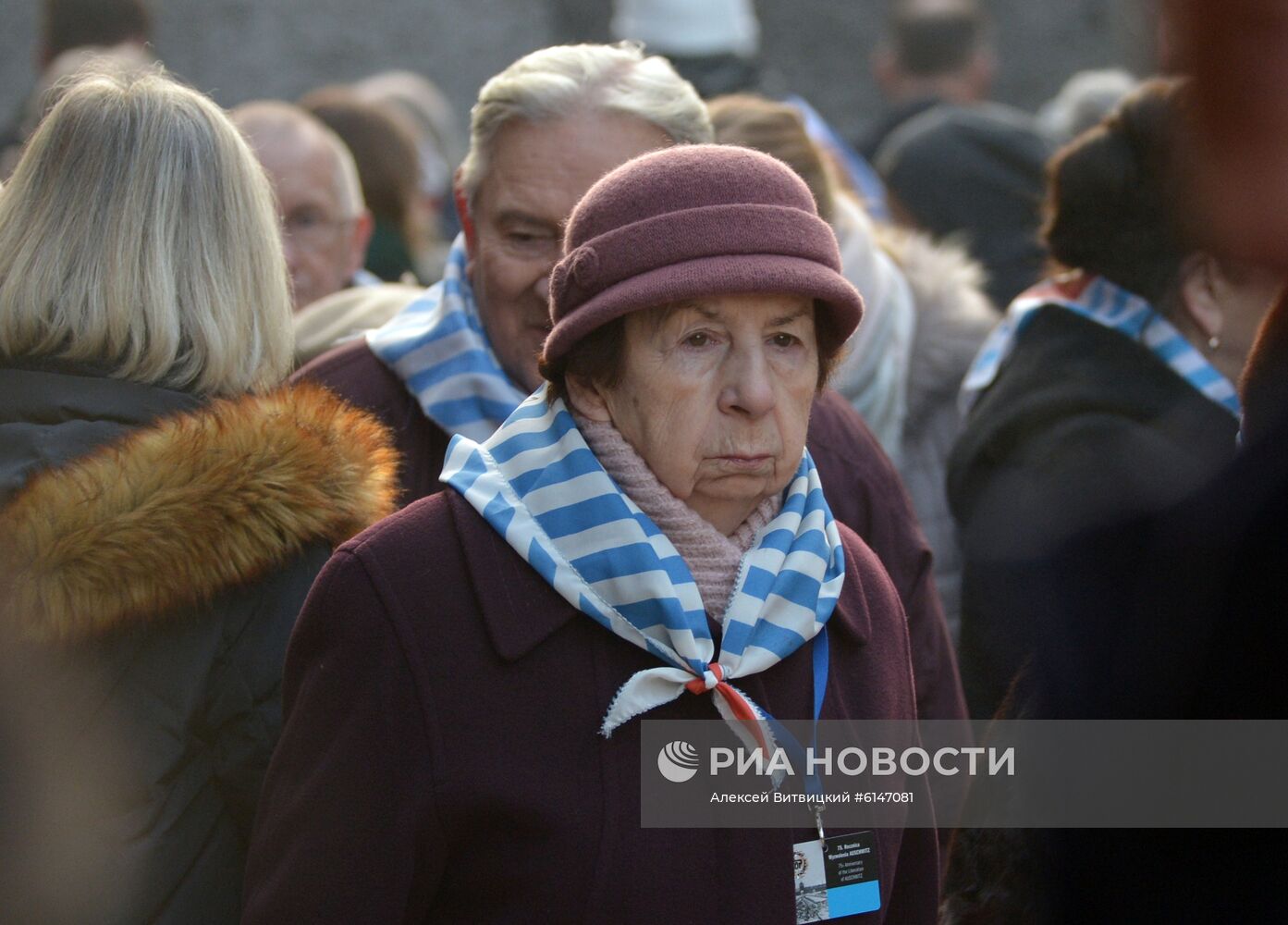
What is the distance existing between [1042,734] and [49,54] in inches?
211

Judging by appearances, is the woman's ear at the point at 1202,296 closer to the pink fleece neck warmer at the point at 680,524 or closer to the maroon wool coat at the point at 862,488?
the maroon wool coat at the point at 862,488

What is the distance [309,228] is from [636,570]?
248cm

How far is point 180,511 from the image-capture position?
2.18 meters

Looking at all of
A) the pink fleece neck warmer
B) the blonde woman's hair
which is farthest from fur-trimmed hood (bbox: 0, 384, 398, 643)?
the pink fleece neck warmer

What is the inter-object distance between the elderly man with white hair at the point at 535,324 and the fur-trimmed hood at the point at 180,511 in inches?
16.6

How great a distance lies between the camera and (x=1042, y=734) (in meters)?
1.33

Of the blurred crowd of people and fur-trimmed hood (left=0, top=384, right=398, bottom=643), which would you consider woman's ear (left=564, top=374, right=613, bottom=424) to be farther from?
fur-trimmed hood (left=0, top=384, right=398, bottom=643)

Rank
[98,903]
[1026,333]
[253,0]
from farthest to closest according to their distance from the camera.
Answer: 1. [253,0]
2. [1026,333]
3. [98,903]

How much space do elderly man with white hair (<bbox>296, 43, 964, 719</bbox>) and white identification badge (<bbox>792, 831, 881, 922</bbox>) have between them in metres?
0.70

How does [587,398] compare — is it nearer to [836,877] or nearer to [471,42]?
[836,877]

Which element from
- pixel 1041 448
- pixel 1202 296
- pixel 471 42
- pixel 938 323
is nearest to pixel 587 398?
pixel 1041 448

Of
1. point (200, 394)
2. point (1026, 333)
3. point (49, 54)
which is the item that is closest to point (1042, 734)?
point (200, 394)

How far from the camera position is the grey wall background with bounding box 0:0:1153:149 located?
9031 millimetres

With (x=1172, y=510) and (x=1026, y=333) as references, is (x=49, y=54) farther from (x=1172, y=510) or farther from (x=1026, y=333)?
(x=1172, y=510)
